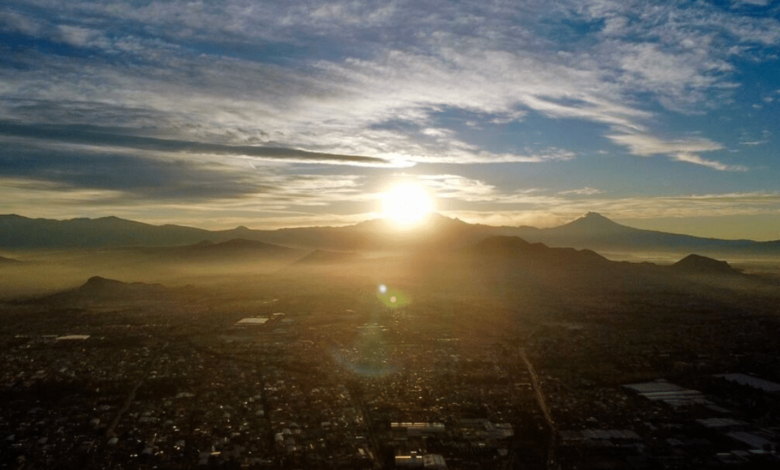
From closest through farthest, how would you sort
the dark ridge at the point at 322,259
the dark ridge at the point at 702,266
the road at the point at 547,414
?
the road at the point at 547,414
the dark ridge at the point at 702,266
the dark ridge at the point at 322,259

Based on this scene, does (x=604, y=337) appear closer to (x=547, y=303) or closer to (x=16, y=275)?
(x=547, y=303)

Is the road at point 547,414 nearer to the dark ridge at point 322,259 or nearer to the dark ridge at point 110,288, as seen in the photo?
the dark ridge at point 110,288

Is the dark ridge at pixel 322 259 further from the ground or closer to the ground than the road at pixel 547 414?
further from the ground

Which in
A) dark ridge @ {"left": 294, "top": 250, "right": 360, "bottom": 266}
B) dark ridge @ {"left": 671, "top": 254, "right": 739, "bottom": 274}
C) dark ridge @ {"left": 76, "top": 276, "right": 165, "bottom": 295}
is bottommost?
dark ridge @ {"left": 76, "top": 276, "right": 165, "bottom": 295}

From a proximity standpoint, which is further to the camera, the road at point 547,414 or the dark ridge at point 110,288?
the dark ridge at point 110,288

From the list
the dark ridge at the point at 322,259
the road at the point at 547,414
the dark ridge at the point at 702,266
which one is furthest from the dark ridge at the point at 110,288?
the dark ridge at the point at 702,266

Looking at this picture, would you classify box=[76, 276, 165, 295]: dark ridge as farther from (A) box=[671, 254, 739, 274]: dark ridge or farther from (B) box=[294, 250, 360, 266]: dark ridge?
(A) box=[671, 254, 739, 274]: dark ridge

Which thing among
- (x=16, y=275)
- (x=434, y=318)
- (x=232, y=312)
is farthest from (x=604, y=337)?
(x=16, y=275)

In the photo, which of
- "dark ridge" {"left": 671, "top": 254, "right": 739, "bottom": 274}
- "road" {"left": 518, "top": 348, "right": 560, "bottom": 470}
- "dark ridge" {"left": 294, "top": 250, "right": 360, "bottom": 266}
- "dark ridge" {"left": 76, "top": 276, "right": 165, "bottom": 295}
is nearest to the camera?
"road" {"left": 518, "top": 348, "right": 560, "bottom": 470}

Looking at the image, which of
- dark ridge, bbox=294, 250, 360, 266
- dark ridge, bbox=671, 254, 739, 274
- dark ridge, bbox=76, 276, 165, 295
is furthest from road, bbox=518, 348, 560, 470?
dark ridge, bbox=294, 250, 360, 266

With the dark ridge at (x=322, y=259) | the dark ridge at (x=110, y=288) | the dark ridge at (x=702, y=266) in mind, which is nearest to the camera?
the dark ridge at (x=110, y=288)

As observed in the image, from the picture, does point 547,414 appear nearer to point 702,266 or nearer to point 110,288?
point 110,288
